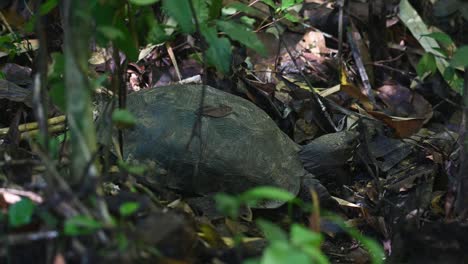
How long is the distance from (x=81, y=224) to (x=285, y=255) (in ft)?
1.41

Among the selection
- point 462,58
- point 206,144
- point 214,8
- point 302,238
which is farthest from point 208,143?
point 302,238

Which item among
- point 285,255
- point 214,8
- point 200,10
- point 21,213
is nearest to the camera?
point 285,255

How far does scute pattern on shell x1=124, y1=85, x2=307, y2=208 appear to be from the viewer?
3229mm

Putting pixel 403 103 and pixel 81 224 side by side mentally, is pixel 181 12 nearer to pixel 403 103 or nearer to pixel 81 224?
pixel 81 224

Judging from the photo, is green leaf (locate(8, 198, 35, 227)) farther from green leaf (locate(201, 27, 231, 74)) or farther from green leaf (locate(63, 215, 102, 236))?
green leaf (locate(201, 27, 231, 74))

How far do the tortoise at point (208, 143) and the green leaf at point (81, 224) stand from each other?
5.45 ft

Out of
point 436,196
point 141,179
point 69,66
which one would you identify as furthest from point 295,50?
point 69,66

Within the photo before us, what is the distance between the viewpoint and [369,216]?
10.5 ft

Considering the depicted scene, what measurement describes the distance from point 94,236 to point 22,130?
6.41ft

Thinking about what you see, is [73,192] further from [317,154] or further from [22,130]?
[317,154]

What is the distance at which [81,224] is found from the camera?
134 centimetres

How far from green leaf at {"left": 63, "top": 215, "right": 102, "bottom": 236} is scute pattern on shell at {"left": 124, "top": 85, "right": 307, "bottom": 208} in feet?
5.61

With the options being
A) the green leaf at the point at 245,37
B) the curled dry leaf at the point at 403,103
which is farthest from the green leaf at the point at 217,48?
the curled dry leaf at the point at 403,103

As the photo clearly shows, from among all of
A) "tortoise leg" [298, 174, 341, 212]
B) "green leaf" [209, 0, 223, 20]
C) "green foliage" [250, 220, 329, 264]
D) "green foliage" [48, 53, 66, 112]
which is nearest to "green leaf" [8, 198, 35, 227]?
"green foliage" [48, 53, 66, 112]
